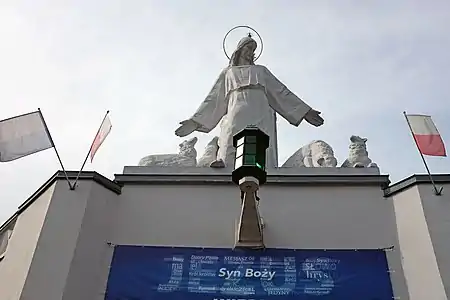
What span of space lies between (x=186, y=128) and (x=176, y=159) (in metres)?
0.83

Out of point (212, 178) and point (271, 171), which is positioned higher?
point (271, 171)

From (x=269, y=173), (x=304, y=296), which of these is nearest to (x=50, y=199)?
(x=269, y=173)

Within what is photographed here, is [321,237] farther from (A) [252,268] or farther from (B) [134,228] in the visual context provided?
(B) [134,228]

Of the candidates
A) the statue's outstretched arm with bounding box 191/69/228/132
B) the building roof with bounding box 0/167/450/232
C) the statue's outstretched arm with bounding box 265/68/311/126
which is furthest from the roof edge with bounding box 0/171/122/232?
the statue's outstretched arm with bounding box 265/68/311/126

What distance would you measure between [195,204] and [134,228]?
874 mm

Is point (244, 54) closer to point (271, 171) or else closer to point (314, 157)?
point (314, 157)

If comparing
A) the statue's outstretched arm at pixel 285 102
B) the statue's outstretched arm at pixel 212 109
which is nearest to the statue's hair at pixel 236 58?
the statue's outstretched arm at pixel 212 109

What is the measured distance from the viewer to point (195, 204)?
25.2ft

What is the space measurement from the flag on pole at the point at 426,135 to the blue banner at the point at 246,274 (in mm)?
1639

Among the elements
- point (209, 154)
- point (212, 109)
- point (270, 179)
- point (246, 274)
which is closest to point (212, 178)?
point (270, 179)

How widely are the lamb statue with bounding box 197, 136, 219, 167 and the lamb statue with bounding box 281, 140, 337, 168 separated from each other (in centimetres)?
115

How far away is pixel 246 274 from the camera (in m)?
6.83

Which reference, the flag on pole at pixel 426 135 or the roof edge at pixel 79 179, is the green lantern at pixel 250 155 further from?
the flag on pole at pixel 426 135

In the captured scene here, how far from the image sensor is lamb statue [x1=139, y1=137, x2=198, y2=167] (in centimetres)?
866
